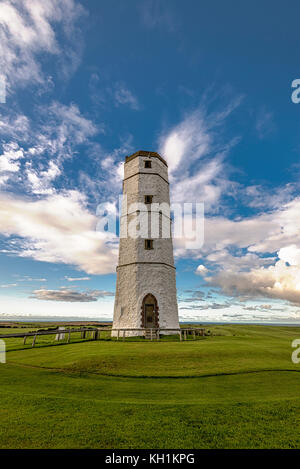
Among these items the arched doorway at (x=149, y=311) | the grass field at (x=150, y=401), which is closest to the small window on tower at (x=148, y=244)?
the arched doorway at (x=149, y=311)

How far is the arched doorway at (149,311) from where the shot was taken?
26203 millimetres

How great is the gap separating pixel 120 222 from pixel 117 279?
6948 mm

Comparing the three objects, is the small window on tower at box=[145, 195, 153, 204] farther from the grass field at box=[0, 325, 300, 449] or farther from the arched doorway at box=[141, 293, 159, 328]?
the grass field at box=[0, 325, 300, 449]

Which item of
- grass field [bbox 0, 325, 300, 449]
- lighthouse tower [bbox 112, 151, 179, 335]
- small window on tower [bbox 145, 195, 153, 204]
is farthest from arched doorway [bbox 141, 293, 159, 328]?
grass field [bbox 0, 325, 300, 449]

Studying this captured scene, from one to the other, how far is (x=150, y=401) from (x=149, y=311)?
19.1 metres

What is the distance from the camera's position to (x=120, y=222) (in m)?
31.0

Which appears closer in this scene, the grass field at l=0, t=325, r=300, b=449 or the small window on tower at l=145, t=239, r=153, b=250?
the grass field at l=0, t=325, r=300, b=449

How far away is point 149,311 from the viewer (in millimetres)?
26594

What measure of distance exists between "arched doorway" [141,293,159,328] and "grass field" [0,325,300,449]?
39.6 feet

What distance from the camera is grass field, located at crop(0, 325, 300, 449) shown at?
5.31 m

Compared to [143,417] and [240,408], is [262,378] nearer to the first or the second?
[240,408]

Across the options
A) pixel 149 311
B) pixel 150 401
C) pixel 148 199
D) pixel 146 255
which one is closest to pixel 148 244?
pixel 146 255

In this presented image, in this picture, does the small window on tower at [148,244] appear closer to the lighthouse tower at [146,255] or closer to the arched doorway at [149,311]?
the lighthouse tower at [146,255]
